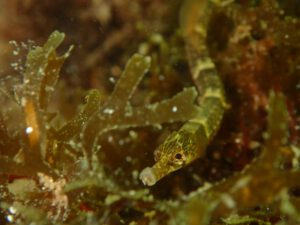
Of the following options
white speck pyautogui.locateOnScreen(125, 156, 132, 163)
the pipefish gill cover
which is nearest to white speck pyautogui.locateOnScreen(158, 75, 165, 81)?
the pipefish gill cover

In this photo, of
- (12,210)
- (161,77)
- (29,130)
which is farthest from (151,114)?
(161,77)

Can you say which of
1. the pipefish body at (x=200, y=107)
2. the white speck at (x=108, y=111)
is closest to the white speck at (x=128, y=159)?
the pipefish body at (x=200, y=107)

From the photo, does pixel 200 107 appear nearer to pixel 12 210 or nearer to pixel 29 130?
pixel 29 130

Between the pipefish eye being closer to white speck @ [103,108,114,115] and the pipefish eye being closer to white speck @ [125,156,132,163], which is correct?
white speck @ [125,156,132,163]

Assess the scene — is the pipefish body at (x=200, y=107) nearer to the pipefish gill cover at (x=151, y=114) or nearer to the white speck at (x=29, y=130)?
the pipefish gill cover at (x=151, y=114)

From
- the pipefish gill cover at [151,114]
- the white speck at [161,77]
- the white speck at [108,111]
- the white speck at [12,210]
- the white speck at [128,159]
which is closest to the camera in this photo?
the pipefish gill cover at [151,114]

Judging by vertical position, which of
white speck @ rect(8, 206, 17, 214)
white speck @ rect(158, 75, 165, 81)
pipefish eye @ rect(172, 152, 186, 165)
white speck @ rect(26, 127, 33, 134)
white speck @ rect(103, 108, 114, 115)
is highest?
white speck @ rect(26, 127, 33, 134)

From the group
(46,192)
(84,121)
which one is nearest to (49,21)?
(84,121)
